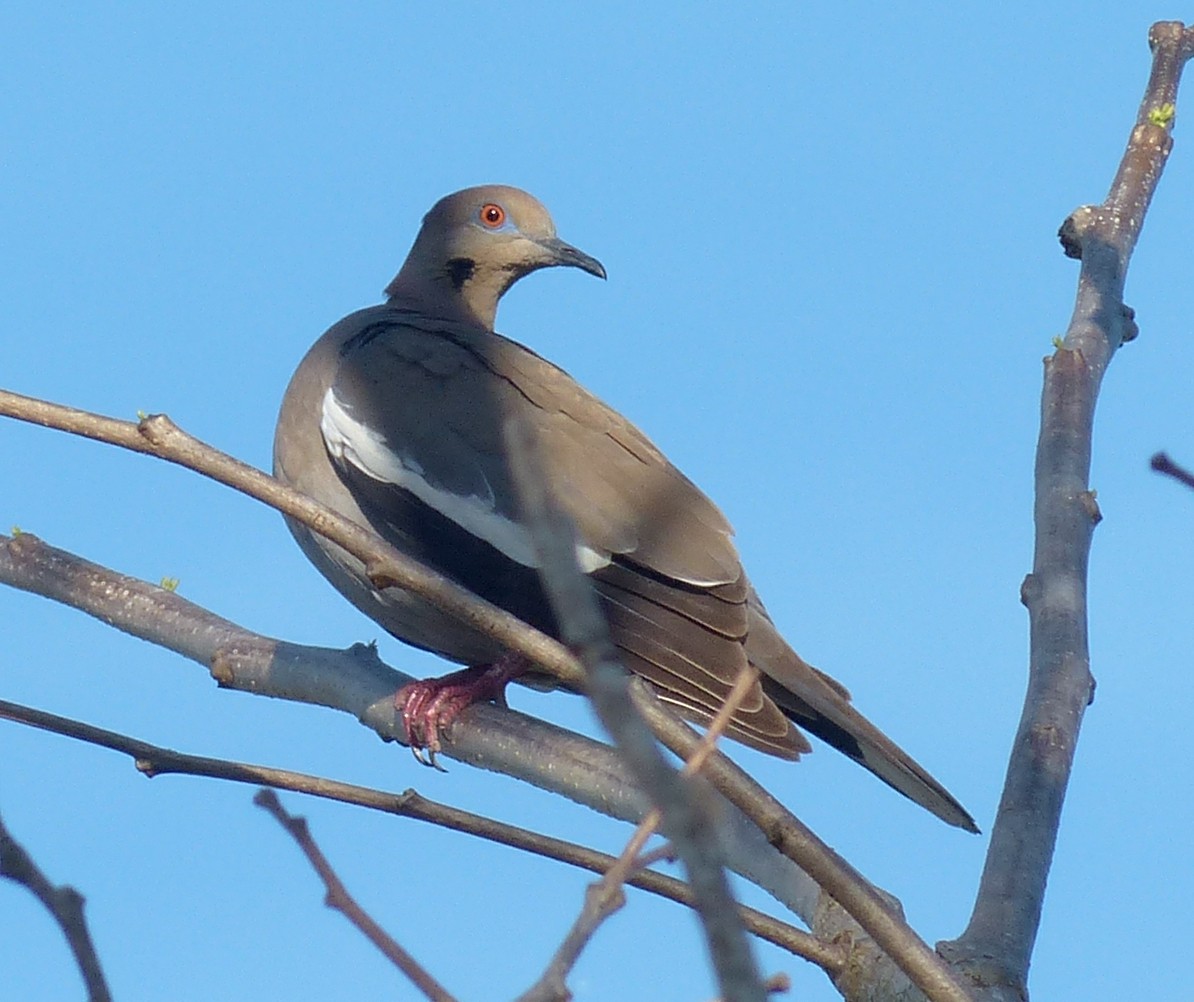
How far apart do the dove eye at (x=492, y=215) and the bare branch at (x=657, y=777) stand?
5527 mm

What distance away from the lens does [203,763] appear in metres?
2.47

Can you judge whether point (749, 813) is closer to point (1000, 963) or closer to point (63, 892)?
point (1000, 963)

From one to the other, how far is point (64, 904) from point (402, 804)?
1049 mm

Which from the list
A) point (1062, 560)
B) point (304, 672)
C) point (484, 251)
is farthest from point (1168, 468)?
→ point (484, 251)

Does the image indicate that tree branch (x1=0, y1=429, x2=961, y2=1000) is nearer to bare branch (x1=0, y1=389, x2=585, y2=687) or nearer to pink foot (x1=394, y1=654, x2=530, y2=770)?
pink foot (x1=394, y1=654, x2=530, y2=770)

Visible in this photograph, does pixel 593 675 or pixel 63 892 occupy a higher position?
pixel 593 675

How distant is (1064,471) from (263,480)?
191 centimetres

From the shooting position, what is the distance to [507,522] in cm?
469

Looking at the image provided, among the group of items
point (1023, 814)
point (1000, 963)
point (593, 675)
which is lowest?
point (593, 675)

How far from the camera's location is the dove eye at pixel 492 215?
21.4 feet

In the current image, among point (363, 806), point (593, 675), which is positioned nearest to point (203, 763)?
point (363, 806)

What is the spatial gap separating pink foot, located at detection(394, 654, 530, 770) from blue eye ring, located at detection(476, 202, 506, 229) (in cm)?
239

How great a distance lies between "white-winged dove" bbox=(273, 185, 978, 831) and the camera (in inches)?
171

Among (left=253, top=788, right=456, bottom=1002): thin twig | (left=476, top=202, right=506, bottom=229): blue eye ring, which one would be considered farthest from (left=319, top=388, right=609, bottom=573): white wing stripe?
(left=253, top=788, right=456, bottom=1002): thin twig
